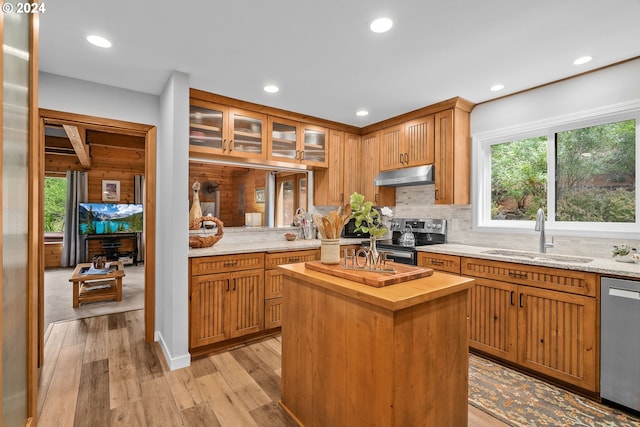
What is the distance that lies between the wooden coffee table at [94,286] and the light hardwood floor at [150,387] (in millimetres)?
1025

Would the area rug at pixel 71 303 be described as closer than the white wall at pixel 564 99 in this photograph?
No

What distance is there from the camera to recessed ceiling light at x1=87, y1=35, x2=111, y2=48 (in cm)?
212

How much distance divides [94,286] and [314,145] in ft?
12.9

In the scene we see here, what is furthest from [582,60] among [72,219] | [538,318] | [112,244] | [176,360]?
[72,219]

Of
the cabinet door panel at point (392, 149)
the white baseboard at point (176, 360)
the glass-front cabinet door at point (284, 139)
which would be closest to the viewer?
the white baseboard at point (176, 360)

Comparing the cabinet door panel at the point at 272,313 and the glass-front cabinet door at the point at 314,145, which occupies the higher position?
the glass-front cabinet door at the point at 314,145

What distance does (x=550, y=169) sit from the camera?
9.81ft

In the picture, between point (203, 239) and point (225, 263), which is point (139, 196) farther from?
point (225, 263)

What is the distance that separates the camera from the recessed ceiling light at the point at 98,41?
2.12 meters

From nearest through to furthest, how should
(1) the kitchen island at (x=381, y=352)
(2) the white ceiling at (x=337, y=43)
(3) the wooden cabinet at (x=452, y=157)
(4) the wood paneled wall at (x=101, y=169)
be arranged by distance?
(1) the kitchen island at (x=381, y=352) → (2) the white ceiling at (x=337, y=43) → (3) the wooden cabinet at (x=452, y=157) → (4) the wood paneled wall at (x=101, y=169)

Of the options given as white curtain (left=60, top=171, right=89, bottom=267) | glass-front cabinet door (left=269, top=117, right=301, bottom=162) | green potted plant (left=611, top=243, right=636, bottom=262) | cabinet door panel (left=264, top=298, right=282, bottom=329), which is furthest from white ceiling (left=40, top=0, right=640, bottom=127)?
white curtain (left=60, top=171, right=89, bottom=267)

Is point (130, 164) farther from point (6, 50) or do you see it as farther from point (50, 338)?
point (6, 50)

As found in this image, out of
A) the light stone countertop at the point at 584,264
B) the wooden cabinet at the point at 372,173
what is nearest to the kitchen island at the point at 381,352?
the light stone countertop at the point at 584,264

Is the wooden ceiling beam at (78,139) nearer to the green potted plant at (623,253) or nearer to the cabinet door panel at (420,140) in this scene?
the cabinet door panel at (420,140)
